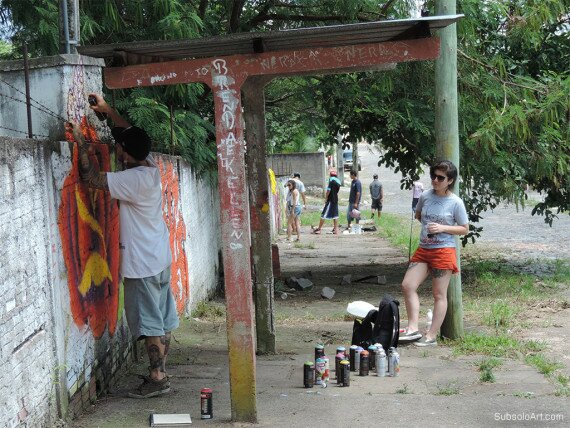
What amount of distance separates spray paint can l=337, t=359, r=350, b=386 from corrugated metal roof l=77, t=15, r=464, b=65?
2.48 m

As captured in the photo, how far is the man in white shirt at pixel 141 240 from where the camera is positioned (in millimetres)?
6270

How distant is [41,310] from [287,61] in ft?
7.73

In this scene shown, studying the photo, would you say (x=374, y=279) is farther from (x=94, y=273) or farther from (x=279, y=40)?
(x=279, y=40)

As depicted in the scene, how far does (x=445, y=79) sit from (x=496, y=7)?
15.5ft

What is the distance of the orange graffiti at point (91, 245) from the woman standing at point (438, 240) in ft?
9.78

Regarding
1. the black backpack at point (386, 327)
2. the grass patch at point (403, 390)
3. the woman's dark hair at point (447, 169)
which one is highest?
the woman's dark hair at point (447, 169)

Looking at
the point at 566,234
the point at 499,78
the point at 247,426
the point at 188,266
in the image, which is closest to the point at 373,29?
the point at 247,426

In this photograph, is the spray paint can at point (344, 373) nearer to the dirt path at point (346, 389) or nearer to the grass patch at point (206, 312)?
the dirt path at point (346, 389)

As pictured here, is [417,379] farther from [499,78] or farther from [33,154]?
[499,78]

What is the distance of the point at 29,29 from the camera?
1041 cm

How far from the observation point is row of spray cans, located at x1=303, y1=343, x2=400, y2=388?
22.8 ft

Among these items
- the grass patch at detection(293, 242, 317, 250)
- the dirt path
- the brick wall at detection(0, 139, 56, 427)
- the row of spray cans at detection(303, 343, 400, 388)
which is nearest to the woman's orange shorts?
the dirt path

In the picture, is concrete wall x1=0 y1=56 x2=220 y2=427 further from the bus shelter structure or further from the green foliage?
the green foliage

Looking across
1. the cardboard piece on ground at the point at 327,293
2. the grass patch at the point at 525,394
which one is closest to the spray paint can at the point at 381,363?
the grass patch at the point at 525,394
